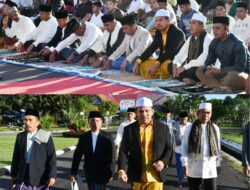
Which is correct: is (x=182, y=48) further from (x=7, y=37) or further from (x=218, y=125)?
(x=7, y=37)

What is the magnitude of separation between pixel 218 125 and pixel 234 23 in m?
0.73

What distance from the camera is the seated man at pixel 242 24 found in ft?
10.3

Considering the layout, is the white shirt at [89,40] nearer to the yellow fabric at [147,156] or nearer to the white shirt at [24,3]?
the white shirt at [24,3]

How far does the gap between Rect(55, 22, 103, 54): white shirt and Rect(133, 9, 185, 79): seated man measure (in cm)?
39

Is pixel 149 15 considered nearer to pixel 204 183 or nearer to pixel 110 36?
pixel 110 36

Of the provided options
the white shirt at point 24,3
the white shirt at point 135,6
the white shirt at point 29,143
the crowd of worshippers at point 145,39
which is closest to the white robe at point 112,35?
the crowd of worshippers at point 145,39

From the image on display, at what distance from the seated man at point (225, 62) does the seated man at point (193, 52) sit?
4 centimetres

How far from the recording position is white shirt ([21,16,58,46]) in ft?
11.6

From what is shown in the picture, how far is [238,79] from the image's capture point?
307cm

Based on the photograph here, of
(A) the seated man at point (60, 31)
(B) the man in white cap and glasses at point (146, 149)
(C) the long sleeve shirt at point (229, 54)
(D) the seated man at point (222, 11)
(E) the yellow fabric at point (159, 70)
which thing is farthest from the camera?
(A) the seated man at point (60, 31)

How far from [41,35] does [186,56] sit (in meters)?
1.18

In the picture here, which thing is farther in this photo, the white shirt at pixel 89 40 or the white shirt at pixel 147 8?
the white shirt at pixel 89 40

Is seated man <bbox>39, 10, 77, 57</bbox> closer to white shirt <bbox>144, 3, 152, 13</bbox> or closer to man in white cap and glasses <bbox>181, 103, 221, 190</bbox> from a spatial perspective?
white shirt <bbox>144, 3, 152, 13</bbox>

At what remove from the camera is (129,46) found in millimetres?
3418
